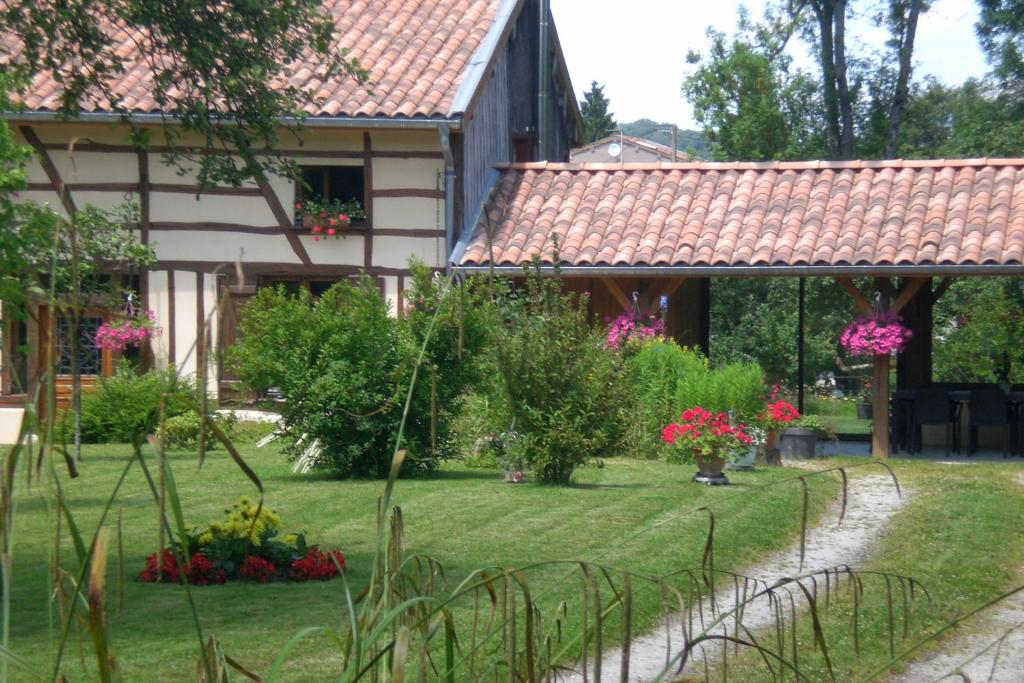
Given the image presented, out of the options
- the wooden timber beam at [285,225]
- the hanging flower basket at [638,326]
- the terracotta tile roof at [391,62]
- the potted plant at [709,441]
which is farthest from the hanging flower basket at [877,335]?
the wooden timber beam at [285,225]

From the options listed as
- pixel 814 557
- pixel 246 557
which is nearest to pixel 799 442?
pixel 814 557

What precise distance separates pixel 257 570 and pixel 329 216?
11.4m

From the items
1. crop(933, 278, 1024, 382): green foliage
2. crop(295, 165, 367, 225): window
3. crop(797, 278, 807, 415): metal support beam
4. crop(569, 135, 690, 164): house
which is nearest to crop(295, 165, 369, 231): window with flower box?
crop(295, 165, 367, 225): window

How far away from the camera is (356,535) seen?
29.9ft

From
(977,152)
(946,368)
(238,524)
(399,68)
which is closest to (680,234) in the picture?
(399,68)

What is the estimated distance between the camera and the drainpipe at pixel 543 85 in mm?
23172

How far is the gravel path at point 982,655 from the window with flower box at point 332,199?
1252 cm

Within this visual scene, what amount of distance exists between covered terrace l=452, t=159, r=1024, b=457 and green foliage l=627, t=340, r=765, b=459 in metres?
1.68

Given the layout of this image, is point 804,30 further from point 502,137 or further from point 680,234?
point 680,234

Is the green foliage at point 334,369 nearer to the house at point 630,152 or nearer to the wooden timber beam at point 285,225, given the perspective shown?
the wooden timber beam at point 285,225

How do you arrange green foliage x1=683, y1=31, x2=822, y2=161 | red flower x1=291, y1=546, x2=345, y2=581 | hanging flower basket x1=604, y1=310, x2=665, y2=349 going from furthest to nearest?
green foliage x1=683, y1=31, x2=822, y2=161
hanging flower basket x1=604, y1=310, x2=665, y2=349
red flower x1=291, y1=546, x2=345, y2=581

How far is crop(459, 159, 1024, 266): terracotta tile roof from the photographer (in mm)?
16188

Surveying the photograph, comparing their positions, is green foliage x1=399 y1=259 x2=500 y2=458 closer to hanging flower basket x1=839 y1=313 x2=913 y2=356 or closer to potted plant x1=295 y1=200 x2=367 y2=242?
hanging flower basket x1=839 y1=313 x2=913 y2=356

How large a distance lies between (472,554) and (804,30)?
25990 millimetres
